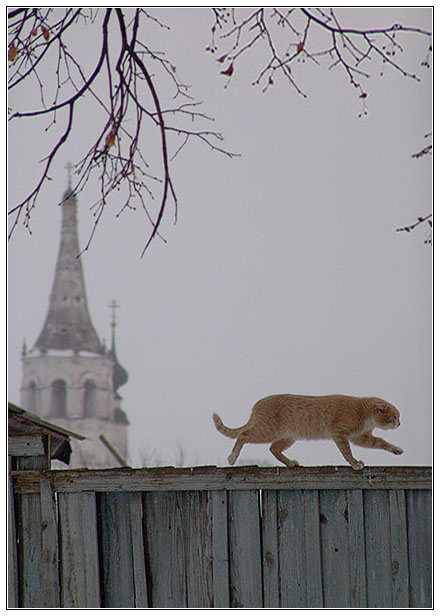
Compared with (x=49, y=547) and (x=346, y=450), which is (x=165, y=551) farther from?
(x=346, y=450)

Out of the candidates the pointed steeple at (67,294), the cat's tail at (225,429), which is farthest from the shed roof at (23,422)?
the pointed steeple at (67,294)

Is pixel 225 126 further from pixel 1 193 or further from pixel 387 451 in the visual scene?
pixel 387 451

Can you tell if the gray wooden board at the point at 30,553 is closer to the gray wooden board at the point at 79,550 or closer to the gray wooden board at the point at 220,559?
the gray wooden board at the point at 79,550

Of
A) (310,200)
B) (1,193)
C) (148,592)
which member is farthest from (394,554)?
(1,193)

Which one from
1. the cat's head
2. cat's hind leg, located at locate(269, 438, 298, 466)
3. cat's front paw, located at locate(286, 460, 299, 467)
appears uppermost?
the cat's head

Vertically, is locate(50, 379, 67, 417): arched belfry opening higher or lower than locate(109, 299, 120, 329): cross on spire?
lower

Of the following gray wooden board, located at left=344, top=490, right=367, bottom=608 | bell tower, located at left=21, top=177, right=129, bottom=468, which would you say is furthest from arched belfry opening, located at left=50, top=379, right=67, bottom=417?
gray wooden board, located at left=344, top=490, right=367, bottom=608

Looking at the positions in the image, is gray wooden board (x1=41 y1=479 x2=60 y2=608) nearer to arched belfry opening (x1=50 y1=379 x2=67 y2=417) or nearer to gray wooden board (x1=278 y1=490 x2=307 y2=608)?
gray wooden board (x1=278 y1=490 x2=307 y2=608)

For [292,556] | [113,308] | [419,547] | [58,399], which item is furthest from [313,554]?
[58,399]
